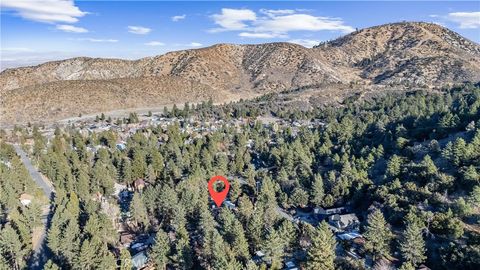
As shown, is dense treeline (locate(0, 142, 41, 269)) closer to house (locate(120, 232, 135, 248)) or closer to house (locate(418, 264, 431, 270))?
house (locate(120, 232, 135, 248))

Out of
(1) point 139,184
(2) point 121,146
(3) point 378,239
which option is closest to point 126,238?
(1) point 139,184

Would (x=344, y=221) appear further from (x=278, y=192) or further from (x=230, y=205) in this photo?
(x=230, y=205)

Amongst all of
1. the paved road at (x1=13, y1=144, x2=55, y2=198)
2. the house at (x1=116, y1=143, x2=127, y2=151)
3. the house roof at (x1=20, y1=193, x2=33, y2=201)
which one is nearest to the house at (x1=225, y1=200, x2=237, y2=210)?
the paved road at (x1=13, y1=144, x2=55, y2=198)

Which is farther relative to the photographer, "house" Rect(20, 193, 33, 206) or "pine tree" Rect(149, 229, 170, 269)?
"house" Rect(20, 193, 33, 206)

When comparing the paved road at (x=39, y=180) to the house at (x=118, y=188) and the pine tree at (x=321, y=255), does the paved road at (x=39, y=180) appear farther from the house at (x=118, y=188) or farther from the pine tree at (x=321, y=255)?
the pine tree at (x=321, y=255)

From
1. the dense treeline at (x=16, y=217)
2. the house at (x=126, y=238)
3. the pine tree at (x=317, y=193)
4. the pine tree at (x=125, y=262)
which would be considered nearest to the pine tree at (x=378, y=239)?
the pine tree at (x=317, y=193)
